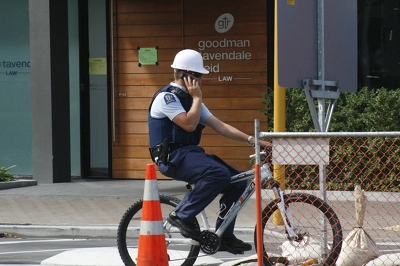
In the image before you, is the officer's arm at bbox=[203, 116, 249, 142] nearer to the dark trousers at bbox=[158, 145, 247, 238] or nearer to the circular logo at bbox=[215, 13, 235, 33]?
the dark trousers at bbox=[158, 145, 247, 238]

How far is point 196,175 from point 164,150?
0.32 meters

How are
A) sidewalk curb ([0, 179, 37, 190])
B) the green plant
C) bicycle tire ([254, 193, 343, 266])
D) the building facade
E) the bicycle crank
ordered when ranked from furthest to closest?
the building facade → the green plant → sidewalk curb ([0, 179, 37, 190]) → the bicycle crank → bicycle tire ([254, 193, 343, 266])

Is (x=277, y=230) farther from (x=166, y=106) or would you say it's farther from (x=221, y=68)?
(x=221, y=68)

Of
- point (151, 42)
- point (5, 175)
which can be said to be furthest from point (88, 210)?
point (151, 42)

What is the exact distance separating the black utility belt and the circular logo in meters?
8.75

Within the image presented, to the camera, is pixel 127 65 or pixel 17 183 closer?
pixel 17 183

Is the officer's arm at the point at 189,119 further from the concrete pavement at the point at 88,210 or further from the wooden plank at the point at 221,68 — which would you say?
the wooden plank at the point at 221,68

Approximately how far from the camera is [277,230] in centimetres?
771

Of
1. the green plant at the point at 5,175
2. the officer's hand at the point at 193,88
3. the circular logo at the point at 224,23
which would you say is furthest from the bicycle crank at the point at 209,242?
the circular logo at the point at 224,23

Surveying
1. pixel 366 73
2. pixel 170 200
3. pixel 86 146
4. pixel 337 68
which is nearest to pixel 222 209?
pixel 170 200

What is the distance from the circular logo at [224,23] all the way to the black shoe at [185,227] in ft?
29.2

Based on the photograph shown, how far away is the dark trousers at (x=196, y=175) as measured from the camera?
771cm

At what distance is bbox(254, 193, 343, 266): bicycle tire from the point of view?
301 inches

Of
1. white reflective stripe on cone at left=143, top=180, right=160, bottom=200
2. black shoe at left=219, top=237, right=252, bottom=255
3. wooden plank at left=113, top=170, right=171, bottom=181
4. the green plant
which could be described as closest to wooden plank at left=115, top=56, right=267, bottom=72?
wooden plank at left=113, top=170, right=171, bottom=181
